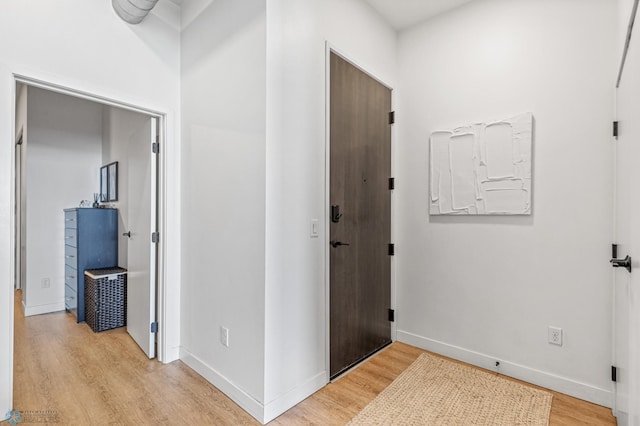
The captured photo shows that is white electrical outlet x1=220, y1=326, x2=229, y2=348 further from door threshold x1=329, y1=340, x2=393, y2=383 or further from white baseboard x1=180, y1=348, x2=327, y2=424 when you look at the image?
door threshold x1=329, y1=340, x2=393, y2=383

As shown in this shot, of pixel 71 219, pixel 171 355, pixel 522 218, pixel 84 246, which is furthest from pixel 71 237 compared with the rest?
pixel 522 218

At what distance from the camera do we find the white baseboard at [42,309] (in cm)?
355

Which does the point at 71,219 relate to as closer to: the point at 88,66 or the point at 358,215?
the point at 88,66

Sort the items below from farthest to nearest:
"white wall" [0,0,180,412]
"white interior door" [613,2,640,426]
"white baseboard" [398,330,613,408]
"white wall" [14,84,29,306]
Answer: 1. "white wall" [14,84,29,306]
2. "white baseboard" [398,330,613,408]
3. "white wall" [0,0,180,412]
4. "white interior door" [613,2,640,426]

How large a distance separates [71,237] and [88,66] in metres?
2.44

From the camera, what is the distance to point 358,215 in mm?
2449

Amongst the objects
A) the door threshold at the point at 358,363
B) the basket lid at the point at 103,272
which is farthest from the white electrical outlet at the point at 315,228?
the basket lid at the point at 103,272

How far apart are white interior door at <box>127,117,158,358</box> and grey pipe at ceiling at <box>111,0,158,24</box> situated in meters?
0.67

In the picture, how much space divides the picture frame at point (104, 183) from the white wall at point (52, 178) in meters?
0.16

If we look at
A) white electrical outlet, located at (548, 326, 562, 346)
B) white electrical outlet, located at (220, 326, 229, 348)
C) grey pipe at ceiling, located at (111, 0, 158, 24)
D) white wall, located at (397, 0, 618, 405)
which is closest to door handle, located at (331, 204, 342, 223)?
white wall, located at (397, 0, 618, 405)

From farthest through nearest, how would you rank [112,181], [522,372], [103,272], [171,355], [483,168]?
[112,181] → [103,272] → [171,355] → [483,168] → [522,372]

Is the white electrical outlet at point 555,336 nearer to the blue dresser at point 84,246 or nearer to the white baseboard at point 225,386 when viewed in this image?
the white baseboard at point 225,386

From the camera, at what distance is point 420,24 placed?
2.74 m

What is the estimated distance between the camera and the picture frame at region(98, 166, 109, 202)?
390cm
